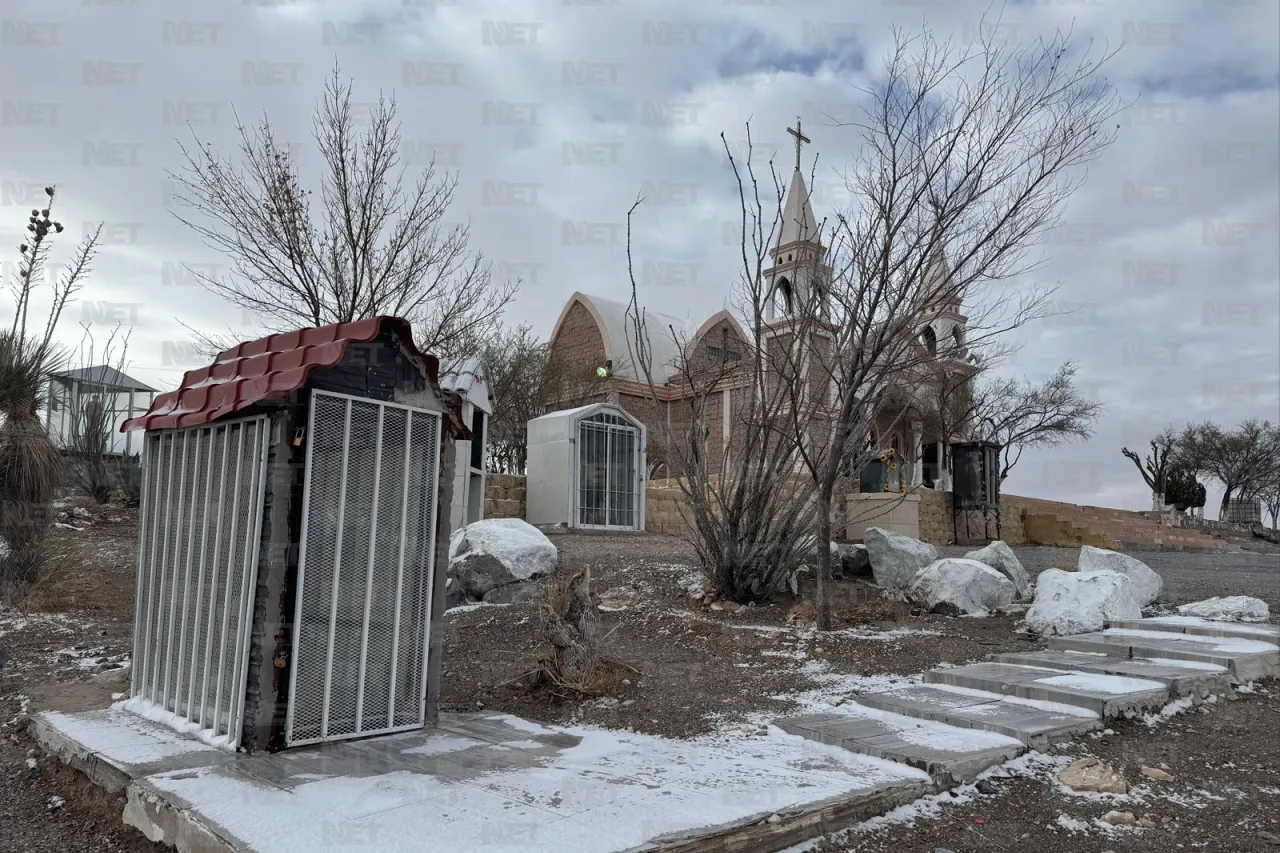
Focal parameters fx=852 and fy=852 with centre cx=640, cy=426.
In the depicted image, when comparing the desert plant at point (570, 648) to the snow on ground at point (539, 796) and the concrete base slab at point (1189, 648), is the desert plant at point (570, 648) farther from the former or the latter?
the concrete base slab at point (1189, 648)

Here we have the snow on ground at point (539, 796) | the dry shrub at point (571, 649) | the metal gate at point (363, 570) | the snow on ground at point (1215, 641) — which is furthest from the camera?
the snow on ground at point (1215, 641)

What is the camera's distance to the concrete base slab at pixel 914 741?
3.52 metres

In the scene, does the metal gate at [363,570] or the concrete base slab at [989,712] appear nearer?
the metal gate at [363,570]

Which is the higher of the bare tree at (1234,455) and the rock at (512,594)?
the bare tree at (1234,455)

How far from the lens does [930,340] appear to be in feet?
28.2

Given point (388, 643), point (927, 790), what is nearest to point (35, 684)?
point (388, 643)

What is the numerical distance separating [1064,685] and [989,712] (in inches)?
29.8

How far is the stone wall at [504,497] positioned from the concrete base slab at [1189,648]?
11.4m

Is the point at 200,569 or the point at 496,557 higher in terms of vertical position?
the point at 200,569

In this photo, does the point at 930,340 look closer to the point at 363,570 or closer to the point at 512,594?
the point at 512,594

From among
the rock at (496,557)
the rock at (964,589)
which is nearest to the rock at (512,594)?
the rock at (496,557)

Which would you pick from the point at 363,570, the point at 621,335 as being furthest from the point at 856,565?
the point at 621,335

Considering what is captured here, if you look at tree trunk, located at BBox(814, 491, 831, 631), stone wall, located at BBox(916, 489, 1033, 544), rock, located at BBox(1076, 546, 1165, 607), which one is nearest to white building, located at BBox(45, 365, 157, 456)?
tree trunk, located at BBox(814, 491, 831, 631)

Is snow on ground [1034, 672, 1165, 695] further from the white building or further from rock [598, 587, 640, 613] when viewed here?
the white building
